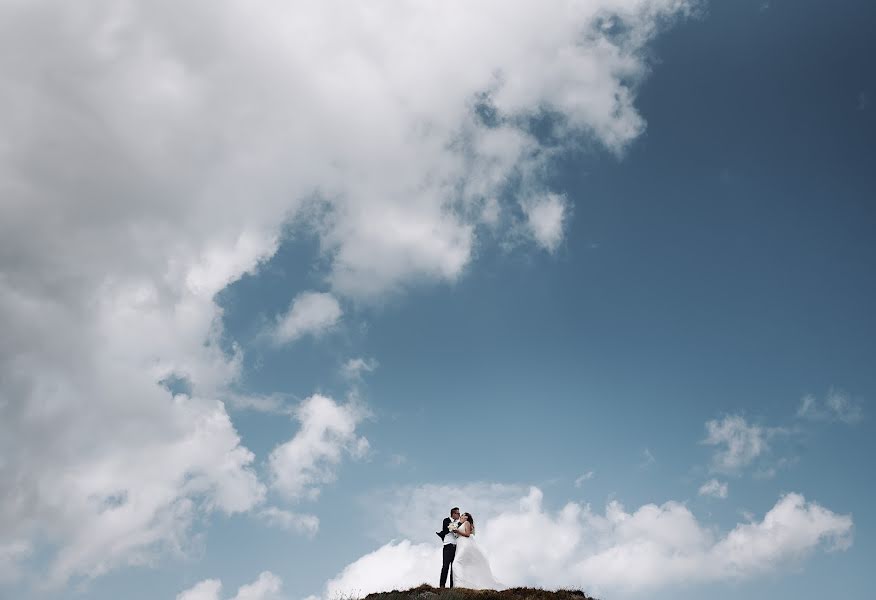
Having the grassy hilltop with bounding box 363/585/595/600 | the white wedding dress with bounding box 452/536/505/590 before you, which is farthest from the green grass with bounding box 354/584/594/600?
the white wedding dress with bounding box 452/536/505/590

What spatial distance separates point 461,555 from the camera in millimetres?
20328

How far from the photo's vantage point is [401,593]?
69.2 ft

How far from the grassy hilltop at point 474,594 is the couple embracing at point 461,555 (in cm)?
49

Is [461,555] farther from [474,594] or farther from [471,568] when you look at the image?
[474,594]

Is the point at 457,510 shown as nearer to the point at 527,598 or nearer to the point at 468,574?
the point at 468,574

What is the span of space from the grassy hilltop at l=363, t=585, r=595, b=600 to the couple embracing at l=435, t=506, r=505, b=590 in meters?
0.49

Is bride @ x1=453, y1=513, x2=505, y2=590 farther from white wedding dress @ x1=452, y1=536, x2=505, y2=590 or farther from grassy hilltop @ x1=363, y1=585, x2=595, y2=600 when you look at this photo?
grassy hilltop @ x1=363, y1=585, x2=595, y2=600

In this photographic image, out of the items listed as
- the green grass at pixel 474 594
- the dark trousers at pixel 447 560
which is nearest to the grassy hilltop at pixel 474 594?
the green grass at pixel 474 594

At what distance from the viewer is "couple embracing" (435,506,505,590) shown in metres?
20.0

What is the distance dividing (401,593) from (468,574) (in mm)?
2711

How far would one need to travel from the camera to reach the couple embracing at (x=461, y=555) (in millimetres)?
19984

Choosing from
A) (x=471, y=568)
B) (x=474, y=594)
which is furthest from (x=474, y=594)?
(x=471, y=568)

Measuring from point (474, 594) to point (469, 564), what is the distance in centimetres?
135

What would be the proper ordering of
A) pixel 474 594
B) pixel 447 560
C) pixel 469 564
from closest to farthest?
pixel 474 594
pixel 447 560
pixel 469 564
